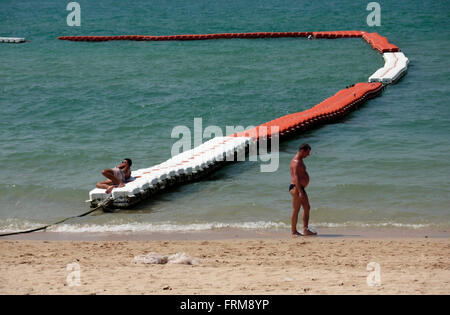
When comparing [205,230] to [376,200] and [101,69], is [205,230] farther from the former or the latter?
[101,69]

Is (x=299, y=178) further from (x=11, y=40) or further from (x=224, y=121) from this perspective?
(x=11, y=40)

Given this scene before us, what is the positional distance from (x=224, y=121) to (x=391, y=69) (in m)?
10.6

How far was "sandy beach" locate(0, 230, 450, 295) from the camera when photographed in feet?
28.3

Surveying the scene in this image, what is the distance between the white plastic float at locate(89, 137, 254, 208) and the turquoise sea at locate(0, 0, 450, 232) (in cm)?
29

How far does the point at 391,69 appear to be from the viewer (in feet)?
100

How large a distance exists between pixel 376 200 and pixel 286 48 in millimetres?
26305

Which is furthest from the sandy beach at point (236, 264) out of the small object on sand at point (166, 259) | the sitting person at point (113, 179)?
the sitting person at point (113, 179)

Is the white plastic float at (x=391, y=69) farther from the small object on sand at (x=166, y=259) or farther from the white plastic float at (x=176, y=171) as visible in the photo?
the small object on sand at (x=166, y=259)

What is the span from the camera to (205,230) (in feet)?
44.1

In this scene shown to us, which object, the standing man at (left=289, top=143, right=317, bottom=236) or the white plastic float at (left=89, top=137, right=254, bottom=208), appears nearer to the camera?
the standing man at (left=289, top=143, right=317, bottom=236)

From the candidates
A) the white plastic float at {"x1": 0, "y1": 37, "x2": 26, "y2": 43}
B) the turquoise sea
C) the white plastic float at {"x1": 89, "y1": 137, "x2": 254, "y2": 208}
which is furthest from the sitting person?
the white plastic float at {"x1": 0, "y1": 37, "x2": 26, "y2": 43}

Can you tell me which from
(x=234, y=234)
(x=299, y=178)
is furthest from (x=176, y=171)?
(x=299, y=178)

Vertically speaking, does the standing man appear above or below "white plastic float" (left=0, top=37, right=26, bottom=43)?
below

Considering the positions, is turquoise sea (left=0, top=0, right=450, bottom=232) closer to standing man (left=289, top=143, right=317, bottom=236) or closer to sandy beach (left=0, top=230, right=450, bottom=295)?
sandy beach (left=0, top=230, right=450, bottom=295)
